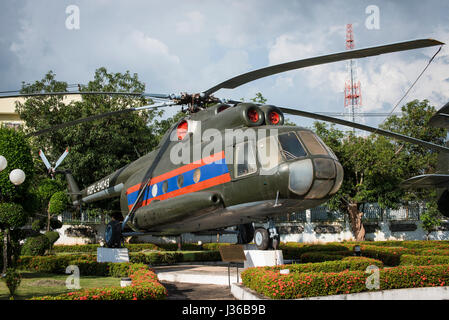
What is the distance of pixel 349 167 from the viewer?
3291cm

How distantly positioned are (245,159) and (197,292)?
4160mm

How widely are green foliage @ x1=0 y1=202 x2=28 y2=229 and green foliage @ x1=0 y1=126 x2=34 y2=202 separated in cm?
79

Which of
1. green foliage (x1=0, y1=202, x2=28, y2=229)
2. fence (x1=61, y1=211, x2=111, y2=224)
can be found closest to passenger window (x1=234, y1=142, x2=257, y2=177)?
green foliage (x1=0, y1=202, x2=28, y2=229)

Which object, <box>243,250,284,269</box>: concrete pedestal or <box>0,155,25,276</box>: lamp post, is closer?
<box>0,155,25,276</box>: lamp post

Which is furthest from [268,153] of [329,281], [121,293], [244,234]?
[244,234]

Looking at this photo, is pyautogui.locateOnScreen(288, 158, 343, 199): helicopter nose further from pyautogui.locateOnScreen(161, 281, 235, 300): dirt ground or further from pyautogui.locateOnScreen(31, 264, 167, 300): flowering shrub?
pyautogui.locateOnScreen(31, 264, 167, 300): flowering shrub

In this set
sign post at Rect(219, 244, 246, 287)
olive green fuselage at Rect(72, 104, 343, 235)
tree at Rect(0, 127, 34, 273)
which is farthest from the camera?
tree at Rect(0, 127, 34, 273)

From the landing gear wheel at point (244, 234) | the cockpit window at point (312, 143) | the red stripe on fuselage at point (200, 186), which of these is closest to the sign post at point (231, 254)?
the red stripe on fuselage at point (200, 186)

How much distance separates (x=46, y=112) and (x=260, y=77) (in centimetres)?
2815

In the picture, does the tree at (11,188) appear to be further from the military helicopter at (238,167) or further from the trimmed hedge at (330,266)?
the trimmed hedge at (330,266)

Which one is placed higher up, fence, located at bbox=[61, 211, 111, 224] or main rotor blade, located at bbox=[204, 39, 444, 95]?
main rotor blade, located at bbox=[204, 39, 444, 95]

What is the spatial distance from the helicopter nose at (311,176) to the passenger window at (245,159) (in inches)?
47.9

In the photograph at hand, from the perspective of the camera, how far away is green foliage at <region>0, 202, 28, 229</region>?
485 inches

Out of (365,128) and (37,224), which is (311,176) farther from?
(37,224)
